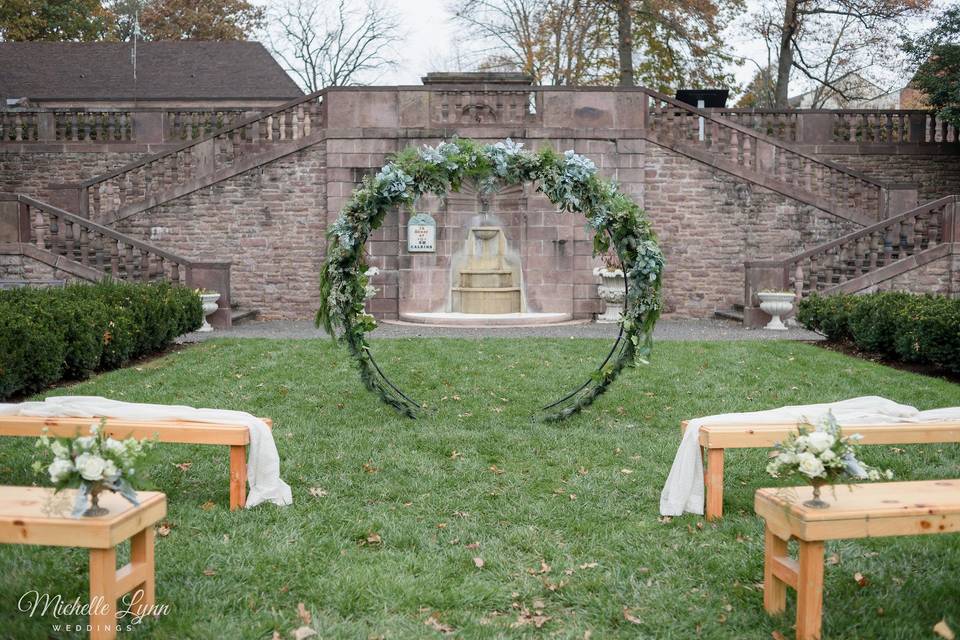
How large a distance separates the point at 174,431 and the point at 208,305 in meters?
10.7

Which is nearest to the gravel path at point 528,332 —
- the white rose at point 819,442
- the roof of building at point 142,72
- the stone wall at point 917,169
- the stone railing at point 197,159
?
the stone railing at point 197,159

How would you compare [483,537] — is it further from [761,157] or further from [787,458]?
[761,157]

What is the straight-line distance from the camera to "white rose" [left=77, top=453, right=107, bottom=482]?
3.47m

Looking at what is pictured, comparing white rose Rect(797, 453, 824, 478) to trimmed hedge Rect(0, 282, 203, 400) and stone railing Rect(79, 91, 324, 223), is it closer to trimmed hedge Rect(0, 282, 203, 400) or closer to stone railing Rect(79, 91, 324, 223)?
trimmed hedge Rect(0, 282, 203, 400)

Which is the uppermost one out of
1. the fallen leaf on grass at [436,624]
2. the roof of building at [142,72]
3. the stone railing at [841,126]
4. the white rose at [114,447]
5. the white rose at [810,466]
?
the roof of building at [142,72]

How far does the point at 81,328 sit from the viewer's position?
10.2 meters

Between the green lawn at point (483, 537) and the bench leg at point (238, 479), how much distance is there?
0.15 m

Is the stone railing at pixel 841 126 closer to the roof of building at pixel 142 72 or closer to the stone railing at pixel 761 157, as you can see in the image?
the stone railing at pixel 761 157

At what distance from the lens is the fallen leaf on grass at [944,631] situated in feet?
12.3

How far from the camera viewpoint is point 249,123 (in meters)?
18.6

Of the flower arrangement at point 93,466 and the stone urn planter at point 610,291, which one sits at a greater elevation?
the stone urn planter at point 610,291

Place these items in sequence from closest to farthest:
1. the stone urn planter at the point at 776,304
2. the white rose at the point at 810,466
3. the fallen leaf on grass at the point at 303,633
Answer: the white rose at the point at 810,466 < the fallen leaf on grass at the point at 303,633 < the stone urn planter at the point at 776,304

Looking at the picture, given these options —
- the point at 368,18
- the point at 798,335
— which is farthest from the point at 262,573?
the point at 368,18

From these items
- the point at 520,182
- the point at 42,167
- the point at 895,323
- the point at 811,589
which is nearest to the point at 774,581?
the point at 811,589
